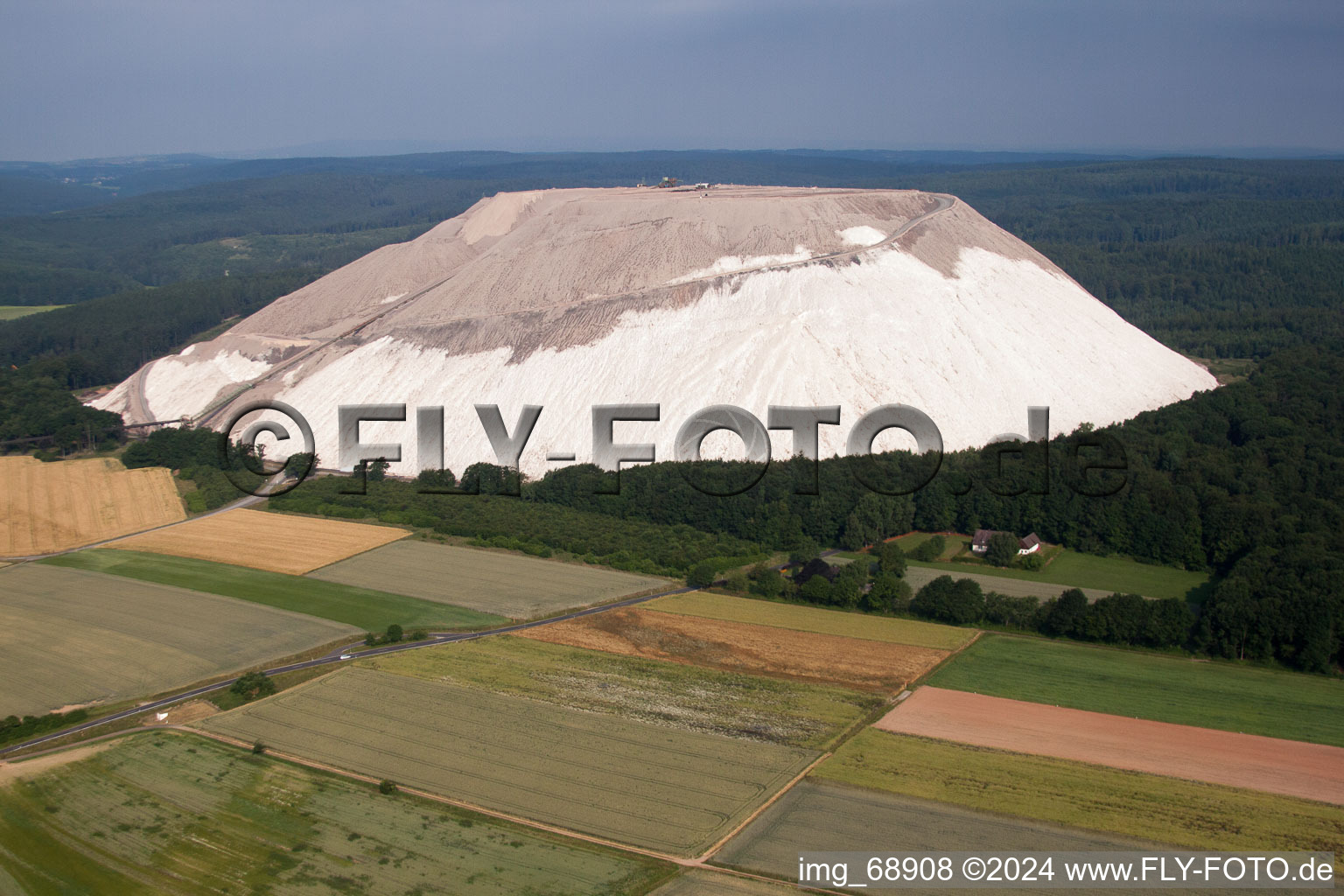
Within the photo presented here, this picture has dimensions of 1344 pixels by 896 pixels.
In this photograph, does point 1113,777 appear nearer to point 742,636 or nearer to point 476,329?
point 742,636

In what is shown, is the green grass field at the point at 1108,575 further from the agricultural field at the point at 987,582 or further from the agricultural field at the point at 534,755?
the agricultural field at the point at 534,755

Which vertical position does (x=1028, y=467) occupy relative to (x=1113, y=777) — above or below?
above

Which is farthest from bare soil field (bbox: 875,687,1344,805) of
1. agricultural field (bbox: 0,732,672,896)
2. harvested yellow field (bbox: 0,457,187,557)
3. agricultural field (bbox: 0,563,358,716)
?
harvested yellow field (bbox: 0,457,187,557)

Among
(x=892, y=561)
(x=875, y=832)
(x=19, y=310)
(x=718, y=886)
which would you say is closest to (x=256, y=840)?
(x=718, y=886)

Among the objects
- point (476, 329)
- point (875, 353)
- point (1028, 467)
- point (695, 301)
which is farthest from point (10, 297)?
point (1028, 467)

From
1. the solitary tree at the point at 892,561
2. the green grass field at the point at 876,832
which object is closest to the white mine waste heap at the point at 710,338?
the solitary tree at the point at 892,561

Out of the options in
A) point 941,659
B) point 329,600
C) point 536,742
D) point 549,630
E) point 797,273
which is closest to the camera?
point 536,742

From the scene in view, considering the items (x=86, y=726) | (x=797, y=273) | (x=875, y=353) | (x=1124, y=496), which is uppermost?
(x=797, y=273)

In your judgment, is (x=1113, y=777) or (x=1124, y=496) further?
(x=1124, y=496)
